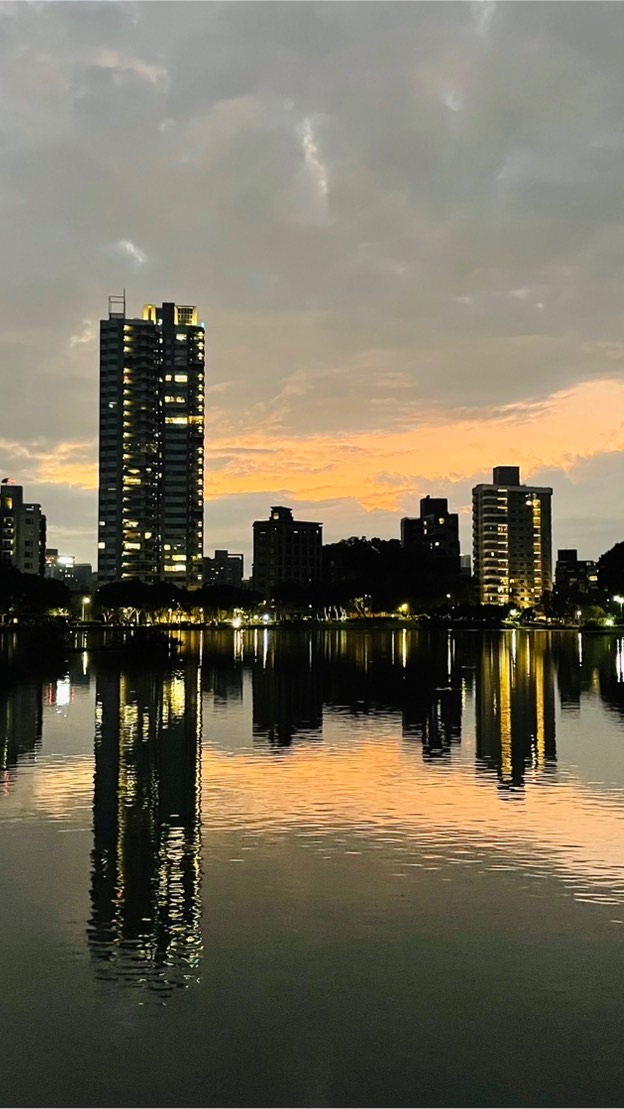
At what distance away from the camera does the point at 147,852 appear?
17078 millimetres

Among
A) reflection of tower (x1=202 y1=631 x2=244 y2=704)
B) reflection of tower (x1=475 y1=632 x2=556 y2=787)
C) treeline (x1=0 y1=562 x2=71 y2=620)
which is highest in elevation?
treeline (x1=0 y1=562 x2=71 y2=620)

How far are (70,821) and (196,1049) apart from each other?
32.8ft

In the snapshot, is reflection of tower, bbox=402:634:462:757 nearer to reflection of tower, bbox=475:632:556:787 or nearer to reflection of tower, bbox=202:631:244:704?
reflection of tower, bbox=475:632:556:787

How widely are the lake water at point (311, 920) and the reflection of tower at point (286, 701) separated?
1650mm

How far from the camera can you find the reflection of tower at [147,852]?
12289 mm

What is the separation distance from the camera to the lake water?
31.2 ft

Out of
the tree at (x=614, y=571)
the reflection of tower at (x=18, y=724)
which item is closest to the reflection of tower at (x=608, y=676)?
the reflection of tower at (x=18, y=724)

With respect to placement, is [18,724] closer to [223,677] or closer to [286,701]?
[286,701]

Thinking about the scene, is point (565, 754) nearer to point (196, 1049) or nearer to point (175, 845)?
point (175, 845)

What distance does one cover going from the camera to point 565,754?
26.9 m

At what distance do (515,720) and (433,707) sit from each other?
4548mm

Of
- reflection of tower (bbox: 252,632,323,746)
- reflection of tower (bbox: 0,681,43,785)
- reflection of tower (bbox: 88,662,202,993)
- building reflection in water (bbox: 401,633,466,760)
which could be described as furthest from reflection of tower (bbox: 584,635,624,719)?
reflection of tower (bbox: 0,681,43,785)

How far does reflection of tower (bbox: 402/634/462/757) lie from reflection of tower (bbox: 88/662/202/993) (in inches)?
253

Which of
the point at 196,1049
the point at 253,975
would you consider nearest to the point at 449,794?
the point at 253,975
